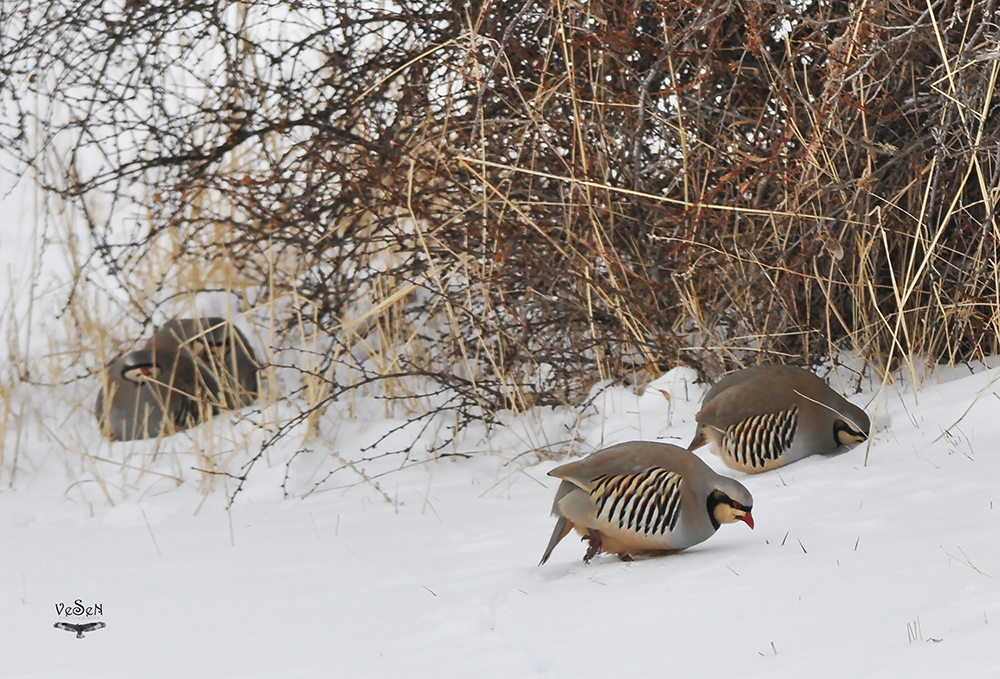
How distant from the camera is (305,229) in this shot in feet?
19.2

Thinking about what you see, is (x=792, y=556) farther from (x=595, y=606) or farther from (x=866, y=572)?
(x=595, y=606)

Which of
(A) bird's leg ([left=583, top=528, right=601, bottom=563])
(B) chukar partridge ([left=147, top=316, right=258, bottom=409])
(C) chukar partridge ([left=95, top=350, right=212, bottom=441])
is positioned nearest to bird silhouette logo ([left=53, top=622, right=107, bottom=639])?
(A) bird's leg ([left=583, top=528, right=601, bottom=563])

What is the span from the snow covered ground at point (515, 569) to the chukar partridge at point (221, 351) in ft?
2.51

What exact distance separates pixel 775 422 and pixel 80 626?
7.66ft

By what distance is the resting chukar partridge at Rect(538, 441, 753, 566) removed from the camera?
2951mm

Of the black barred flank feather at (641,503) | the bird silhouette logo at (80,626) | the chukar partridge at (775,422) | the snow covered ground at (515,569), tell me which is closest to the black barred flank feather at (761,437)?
the chukar partridge at (775,422)

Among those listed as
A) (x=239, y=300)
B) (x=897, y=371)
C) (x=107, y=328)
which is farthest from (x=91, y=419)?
(x=897, y=371)

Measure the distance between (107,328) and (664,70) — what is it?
3612mm

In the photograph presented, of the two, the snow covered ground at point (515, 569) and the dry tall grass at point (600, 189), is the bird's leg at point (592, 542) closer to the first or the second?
the snow covered ground at point (515, 569)

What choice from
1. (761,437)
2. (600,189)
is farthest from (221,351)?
(761,437)

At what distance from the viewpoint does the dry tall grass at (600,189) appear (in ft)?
14.6

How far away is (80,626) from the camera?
3.07 metres

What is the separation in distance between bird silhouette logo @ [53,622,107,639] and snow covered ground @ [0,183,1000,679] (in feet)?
0.08

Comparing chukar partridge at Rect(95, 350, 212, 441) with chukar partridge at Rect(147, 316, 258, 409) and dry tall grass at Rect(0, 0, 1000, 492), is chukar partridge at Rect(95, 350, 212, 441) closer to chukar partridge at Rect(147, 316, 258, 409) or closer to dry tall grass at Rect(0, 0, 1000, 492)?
chukar partridge at Rect(147, 316, 258, 409)
